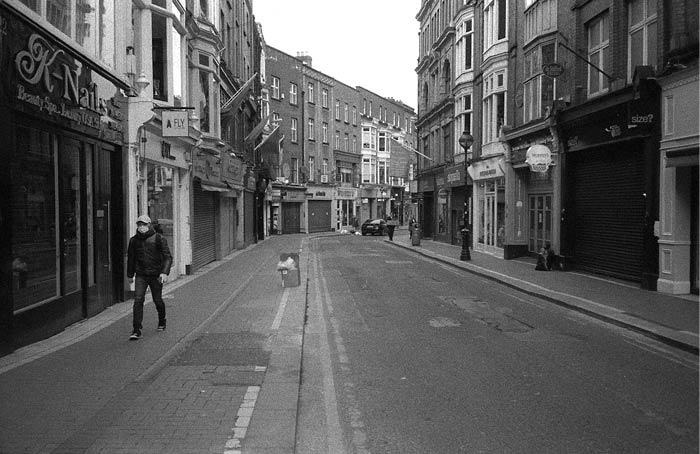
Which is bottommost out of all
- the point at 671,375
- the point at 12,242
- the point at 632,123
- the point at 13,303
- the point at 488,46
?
the point at 671,375

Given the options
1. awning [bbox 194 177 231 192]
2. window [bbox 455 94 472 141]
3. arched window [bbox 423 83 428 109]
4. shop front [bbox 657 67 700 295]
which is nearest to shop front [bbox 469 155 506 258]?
window [bbox 455 94 472 141]

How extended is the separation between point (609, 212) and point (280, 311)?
993 centimetres

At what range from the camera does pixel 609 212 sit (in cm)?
1603

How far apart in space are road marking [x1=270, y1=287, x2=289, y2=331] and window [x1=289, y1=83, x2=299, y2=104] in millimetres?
39578

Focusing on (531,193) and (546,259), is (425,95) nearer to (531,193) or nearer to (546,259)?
(531,193)

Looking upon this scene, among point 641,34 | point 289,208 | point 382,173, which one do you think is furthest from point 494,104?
point 382,173

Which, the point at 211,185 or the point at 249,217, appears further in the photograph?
the point at 249,217

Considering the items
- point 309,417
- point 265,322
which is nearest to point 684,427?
point 309,417

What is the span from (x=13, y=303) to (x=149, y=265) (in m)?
1.82

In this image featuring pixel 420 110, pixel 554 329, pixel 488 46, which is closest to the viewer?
pixel 554 329

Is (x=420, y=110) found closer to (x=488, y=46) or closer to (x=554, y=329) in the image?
(x=488, y=46)

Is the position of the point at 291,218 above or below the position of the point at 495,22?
below

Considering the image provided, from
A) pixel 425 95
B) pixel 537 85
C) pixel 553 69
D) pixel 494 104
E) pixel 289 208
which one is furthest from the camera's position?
pixel 289 208

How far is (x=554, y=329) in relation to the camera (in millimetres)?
9688
